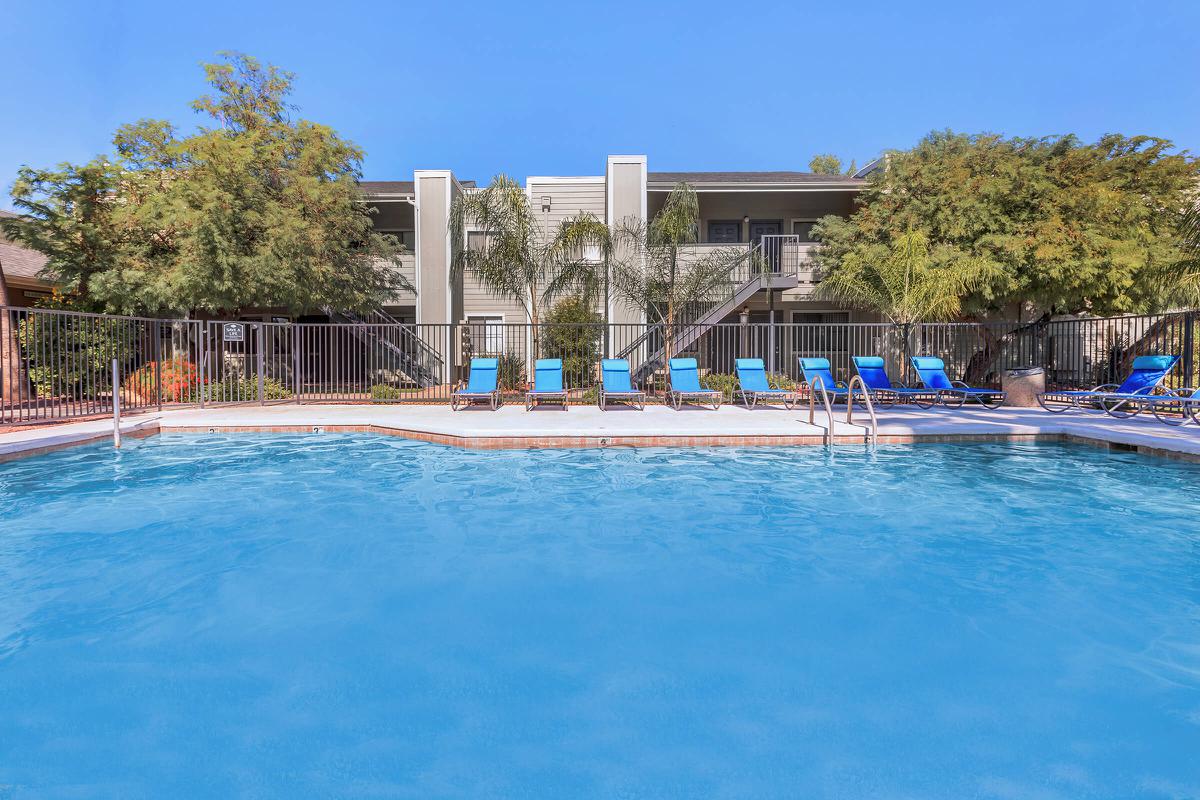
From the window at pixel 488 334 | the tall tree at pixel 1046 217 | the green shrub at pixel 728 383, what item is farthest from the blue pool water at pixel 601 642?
the window at pixel 488 334

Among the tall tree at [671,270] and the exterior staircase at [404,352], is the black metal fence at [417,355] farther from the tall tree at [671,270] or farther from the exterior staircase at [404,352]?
the tall tree at [671,270]

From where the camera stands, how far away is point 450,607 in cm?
380

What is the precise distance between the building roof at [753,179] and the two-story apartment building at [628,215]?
0.03 meters

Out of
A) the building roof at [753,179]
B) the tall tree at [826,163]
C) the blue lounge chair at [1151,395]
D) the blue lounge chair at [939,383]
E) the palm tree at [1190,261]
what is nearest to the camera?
the blue lounge chair at [1151,395]

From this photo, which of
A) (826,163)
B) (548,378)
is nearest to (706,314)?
(548,378)

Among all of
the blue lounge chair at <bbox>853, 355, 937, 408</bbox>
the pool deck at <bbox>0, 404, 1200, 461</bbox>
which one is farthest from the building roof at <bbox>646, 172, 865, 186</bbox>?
the pool deck at <bbox>0, 404, 1200, 461</bbox>

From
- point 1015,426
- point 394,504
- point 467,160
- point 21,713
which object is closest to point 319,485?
point 394,504

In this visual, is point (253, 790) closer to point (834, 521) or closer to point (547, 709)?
point (547, 709)

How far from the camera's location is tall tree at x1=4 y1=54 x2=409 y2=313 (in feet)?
43.7

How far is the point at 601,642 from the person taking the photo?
338 cm

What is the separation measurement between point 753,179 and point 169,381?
17133 mm

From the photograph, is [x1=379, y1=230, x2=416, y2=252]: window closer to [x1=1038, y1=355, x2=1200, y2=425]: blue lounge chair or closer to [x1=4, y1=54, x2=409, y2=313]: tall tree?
[x1=4, y1=54, x2=409, y2=313]: tall tree

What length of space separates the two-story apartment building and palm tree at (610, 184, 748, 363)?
1.54 m

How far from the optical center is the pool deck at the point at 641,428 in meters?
8.38
